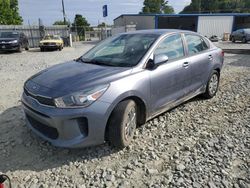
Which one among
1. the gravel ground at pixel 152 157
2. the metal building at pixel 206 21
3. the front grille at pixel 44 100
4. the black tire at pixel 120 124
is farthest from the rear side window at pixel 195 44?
the metal building at pixel 206 21

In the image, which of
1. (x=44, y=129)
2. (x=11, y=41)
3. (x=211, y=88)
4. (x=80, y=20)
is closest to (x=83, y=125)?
(x=44, y=129)

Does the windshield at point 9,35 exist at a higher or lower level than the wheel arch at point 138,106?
higher

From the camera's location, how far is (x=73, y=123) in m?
2.74

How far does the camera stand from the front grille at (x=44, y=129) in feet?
9.46

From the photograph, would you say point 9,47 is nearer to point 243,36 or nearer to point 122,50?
point 122,50

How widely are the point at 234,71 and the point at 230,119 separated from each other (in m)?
4.82

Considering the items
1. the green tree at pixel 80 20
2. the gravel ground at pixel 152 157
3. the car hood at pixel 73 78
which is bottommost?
the gravel ground at pixel 152 157

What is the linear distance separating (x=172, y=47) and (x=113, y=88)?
1.65 meters

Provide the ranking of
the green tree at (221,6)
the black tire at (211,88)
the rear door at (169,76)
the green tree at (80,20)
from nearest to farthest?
the rear door at (169,76)
the black tire at (211,88)
the green tree at (80,20)
the green tree at (221,6)

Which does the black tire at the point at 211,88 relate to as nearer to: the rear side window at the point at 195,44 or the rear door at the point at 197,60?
the rear door at the point at 197,60

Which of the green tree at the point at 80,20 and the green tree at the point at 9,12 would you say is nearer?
the green tree at the point at 9,12

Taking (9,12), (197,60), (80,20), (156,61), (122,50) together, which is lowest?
(197,60)

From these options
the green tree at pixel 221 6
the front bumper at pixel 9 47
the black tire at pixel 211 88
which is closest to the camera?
the black tire at pixel 211 88

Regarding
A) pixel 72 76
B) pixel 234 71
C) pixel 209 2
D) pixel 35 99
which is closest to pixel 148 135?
pixel 72 76
